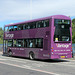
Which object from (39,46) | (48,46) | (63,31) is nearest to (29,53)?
(39,46)

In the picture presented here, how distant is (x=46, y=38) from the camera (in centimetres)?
1461

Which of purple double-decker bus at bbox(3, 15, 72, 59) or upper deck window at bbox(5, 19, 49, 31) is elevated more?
upper deck window at bbox(5, 19, 49, 31)

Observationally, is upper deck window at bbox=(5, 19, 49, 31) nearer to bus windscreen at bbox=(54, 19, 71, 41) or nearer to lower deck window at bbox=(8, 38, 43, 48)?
bus windscreen at bbox=(54, 19, 71, 41)

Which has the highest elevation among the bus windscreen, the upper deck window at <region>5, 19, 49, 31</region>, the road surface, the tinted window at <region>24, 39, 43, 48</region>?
the upper deck window at <region>5, 19, 49, 31</region>

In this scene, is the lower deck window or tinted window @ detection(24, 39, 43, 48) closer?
tinted window @ detection(24, 39, 43, 48)

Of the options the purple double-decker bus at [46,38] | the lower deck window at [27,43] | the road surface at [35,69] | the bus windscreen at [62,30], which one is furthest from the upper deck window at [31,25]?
the road surface at [35,69]

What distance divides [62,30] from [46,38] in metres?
1.55

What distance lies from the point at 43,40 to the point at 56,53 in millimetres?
1717

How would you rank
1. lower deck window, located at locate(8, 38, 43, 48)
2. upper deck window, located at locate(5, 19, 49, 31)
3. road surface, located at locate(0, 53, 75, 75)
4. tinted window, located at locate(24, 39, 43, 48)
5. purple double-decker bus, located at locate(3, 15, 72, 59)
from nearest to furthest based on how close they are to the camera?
road surface, located at locate(0, 53, 75, 75), purple double-decker bus, located at locate(3, 15, 72, 59), upper deck window, located at locate(5, 19, 49, 31), tinted window, located at locate(24, 39, 43, 48), lower deck window, located at locate(8, 38, 43, 48)

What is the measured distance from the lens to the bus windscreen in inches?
558

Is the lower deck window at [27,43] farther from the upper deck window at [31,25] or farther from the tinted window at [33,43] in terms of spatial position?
the upper deck window at [31,25]

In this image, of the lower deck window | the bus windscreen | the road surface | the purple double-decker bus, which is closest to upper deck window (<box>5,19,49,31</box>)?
the purple double-decker bus

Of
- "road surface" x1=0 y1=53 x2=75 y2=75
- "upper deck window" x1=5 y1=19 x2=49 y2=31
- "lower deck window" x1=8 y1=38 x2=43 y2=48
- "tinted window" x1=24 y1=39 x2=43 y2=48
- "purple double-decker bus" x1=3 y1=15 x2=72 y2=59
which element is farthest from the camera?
"lower deck window" x1=8 y1=38 x2=43 y2=48

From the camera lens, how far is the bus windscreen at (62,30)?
558 inches
